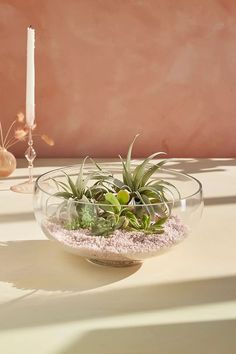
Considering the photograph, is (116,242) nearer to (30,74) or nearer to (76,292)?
(76,292)

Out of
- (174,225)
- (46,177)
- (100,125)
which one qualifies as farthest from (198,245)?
(100,125)

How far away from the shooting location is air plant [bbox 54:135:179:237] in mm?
758

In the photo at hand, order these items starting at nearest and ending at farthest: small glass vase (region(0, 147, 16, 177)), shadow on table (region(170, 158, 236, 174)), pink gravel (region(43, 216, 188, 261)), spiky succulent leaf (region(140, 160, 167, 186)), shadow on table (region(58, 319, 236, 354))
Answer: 1. shadow on table (region(58, 319, 236, 354))
2. pink gravel (region(43, 216, 188, 261))
3. spiky succulent leaf (region(140, 160, 167, 186))
4. small glass vase (region(0, 147, 16, 177))
5. shadow on table (region(170, 158, 236, 174))

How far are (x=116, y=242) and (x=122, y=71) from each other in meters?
0.92

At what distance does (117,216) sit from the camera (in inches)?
29.8

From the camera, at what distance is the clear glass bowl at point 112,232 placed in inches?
29.5

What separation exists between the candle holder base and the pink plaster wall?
0.37m

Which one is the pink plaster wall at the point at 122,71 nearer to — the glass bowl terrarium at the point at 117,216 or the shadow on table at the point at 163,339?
the glass bowl terrarium at the point at 117,216

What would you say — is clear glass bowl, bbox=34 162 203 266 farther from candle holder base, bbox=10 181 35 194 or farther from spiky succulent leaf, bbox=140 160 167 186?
candle holder base, bbox=10 181 35 194

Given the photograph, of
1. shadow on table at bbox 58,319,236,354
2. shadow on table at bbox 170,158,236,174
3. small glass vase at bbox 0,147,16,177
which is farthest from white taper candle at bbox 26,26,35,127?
shadow on table at bbox 58,319,236,354

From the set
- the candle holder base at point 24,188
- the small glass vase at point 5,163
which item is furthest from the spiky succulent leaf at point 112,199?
the small glass vase at point 5,163

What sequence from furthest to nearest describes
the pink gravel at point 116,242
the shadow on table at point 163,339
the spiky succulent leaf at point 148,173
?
1. the spiky succulent leaf at point 148,173
2. the pink gravel at point 116,242
3. the shadow on table at point 163,339

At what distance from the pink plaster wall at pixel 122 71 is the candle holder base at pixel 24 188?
37 centimetres

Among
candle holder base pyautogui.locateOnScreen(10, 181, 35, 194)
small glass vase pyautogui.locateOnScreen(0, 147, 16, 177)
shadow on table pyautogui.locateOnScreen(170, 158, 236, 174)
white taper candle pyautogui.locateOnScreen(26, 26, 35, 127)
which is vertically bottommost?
shadow on table pyautogui.locateOnScreen(170, 158, 236, 174)
